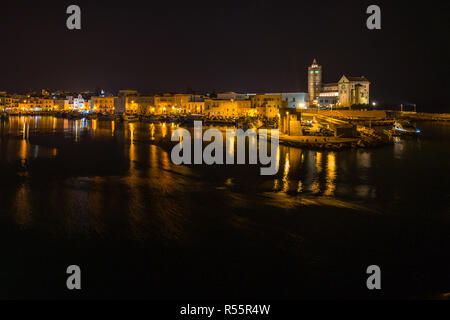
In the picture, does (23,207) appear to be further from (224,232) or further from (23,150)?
(23,150)

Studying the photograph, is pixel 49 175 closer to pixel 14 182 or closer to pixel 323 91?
pixel 14 182

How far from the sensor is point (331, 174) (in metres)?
7.62


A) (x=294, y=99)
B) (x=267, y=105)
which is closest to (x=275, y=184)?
(x=267, y=105)

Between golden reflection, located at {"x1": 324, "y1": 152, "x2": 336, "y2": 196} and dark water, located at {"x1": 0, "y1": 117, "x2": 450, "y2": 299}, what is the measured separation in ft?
0.22

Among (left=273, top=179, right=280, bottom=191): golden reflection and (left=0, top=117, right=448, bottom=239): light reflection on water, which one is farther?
(left=273, top=179, right=280, bottom=191): golden reflection

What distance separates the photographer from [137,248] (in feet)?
12.7

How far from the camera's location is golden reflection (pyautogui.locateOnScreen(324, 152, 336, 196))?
629 centimetres

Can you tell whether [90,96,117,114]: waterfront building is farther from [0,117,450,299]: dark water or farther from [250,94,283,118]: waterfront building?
[0,117,450,299]: dark water

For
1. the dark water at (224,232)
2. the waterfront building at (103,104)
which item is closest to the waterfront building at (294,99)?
the waterfront building at (103,104)

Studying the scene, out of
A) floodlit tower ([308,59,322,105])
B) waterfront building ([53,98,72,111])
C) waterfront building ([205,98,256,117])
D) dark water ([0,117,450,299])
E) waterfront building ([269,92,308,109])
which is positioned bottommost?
dark water ([0,117,450,299])

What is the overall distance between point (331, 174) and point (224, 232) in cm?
394

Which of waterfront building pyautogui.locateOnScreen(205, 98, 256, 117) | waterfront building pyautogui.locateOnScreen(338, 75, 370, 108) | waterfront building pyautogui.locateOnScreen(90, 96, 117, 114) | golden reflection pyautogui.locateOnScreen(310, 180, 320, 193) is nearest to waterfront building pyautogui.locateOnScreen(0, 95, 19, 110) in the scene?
waterfront building pyautogui.locateOnScreen(90, 96, 117, 114)

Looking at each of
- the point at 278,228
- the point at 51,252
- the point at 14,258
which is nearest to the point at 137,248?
the point at 51,252
